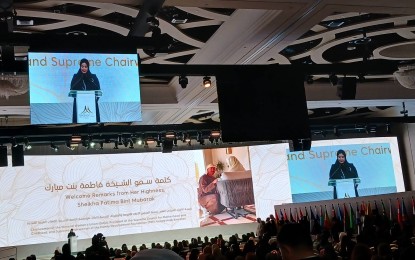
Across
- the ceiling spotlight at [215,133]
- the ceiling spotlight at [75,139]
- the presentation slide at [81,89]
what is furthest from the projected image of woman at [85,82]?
the ceiling spotlight at [215,133]

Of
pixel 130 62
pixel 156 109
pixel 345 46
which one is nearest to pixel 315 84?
pixel 345 46

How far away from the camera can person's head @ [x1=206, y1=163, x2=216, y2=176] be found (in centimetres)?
1666

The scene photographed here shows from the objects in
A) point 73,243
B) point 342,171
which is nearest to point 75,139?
point 73,243

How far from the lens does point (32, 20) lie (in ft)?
22.5

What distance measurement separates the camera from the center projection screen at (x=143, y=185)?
1437cm

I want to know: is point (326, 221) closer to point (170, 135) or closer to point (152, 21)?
point (170, 135)

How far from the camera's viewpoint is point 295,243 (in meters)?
2.42

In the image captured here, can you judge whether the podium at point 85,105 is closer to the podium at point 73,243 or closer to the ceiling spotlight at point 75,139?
the ceiling spotlight at point 75,139

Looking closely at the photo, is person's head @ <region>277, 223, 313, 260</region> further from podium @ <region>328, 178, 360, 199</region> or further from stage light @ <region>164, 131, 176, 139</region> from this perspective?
podium @ <region>328, 178, 360, 199</region>

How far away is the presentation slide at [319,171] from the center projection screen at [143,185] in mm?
34

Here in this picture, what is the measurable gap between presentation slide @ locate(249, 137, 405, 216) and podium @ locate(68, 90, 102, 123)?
12263 millimetres

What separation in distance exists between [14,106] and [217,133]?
5629mm

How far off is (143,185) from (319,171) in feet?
20.1

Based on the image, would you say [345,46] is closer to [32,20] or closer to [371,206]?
[32,20]
